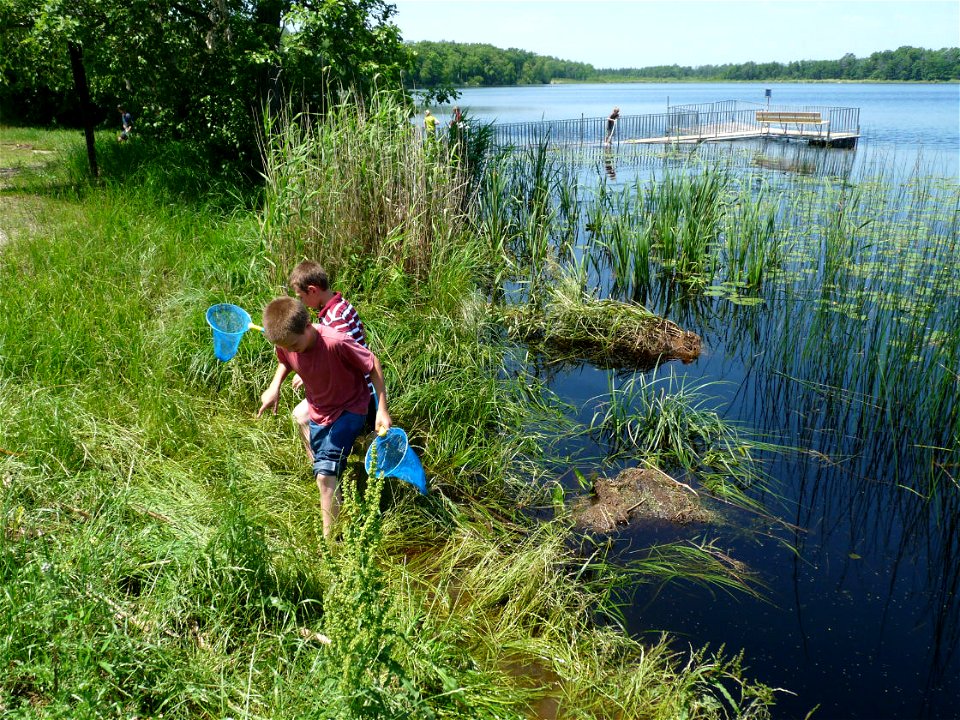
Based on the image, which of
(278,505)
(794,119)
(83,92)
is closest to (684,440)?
(278,505)

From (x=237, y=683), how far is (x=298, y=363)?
4.56 feet

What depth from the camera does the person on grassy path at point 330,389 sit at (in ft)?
10.8

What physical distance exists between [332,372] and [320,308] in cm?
69

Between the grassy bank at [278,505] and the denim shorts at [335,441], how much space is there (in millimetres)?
195

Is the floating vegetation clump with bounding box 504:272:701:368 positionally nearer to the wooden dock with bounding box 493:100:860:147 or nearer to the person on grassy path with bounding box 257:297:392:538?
the person on grassy path with bounding box 257:297:392:538

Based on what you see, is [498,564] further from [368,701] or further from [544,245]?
[544,245]

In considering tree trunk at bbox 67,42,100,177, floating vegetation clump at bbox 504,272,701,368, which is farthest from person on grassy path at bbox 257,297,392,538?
tree trunk at bbox 67,42,100,177

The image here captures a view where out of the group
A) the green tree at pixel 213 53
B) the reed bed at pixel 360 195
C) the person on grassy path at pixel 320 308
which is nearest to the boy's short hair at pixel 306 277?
the person on grassy path at pixel 320 308

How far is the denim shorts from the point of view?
3408 millimetres

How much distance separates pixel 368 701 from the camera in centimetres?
214

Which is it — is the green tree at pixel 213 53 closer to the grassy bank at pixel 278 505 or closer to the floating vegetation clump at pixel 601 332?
the grassy bank at pixel 278 505

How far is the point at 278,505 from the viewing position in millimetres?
3664

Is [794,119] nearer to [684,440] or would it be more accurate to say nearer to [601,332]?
[601,332]

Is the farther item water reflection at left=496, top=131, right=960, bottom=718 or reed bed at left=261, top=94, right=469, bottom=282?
A: reed bed at left=261, top=94, right=469, bottom=282
